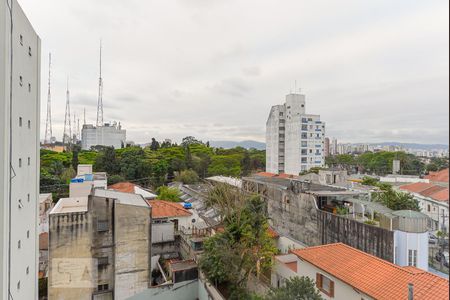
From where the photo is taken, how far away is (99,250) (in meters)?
9.87

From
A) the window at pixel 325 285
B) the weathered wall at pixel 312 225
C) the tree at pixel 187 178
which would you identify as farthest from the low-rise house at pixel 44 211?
Answer: the window at pixel 325 285

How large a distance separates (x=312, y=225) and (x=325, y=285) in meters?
4.94

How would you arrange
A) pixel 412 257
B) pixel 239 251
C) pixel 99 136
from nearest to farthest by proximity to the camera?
pixel 412 257, pixel 239 251, pixel 99 136

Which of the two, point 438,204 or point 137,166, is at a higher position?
point 438,204

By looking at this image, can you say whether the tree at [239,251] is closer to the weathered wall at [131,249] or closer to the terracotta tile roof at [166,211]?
the weathered wall at [131,249]

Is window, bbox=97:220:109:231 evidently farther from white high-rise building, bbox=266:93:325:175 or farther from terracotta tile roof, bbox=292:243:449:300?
white high-rise building, bbox=266:93:325:175

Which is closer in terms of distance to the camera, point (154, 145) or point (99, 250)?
point (99, 250)

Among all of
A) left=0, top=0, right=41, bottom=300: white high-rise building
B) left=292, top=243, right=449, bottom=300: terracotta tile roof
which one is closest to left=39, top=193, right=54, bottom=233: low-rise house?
left=0, top=0, right=41, bottom=300: white high-rise building

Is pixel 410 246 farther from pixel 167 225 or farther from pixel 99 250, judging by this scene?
pixel 99 250

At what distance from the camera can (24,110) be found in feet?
26.9

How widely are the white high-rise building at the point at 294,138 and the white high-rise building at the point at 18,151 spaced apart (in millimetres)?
30698

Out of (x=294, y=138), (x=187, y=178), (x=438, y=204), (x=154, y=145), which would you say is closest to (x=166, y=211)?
(x=438, y=204)

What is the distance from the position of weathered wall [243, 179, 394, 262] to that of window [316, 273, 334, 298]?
2.86 metres

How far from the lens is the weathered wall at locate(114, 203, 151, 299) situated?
33.0 feet
